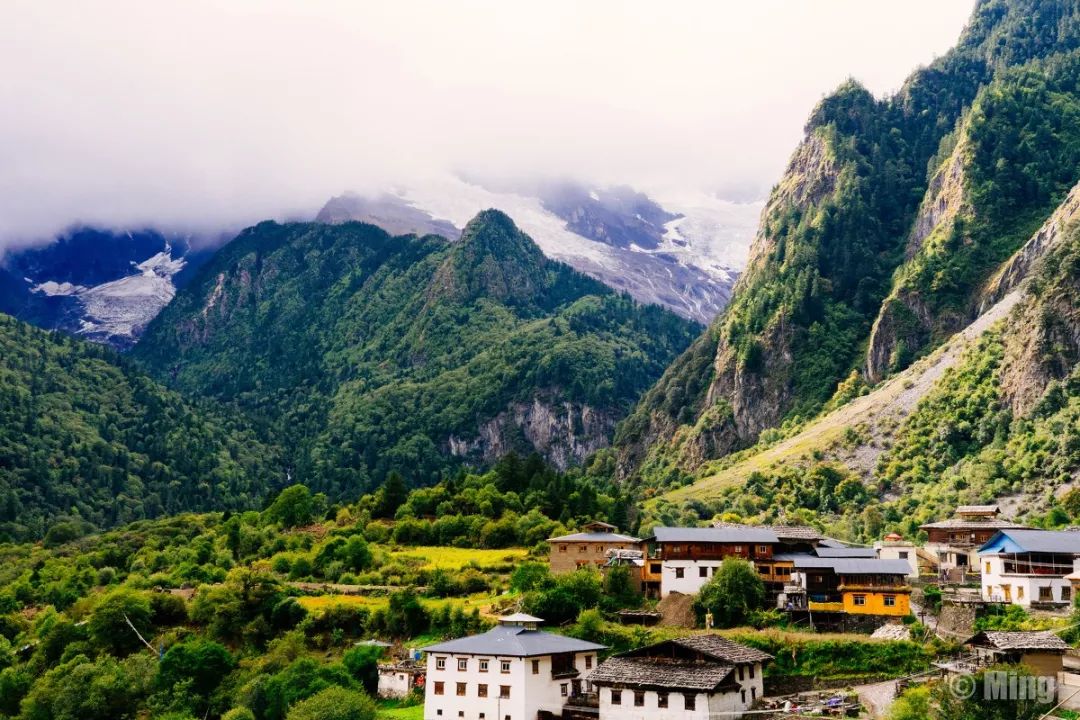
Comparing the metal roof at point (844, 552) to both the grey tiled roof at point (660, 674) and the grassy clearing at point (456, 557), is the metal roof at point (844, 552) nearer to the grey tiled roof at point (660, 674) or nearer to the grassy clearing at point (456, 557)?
the grey tiled roof at point (660, 674)

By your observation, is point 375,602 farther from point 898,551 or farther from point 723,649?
point 898,551

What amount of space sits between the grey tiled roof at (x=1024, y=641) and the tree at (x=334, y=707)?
1454 inches

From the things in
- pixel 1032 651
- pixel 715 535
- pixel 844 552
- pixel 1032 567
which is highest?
pixel 715 535

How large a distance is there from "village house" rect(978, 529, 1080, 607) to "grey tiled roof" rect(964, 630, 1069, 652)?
17385 mm

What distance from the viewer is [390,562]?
124 metres

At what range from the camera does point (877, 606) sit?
87438mm

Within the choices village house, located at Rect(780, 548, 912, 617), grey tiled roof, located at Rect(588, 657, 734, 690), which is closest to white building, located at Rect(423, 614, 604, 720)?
grey tiled roof, located at Rect(588, 657, 734, 690)

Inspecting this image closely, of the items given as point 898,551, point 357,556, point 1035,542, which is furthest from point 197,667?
point 1035,542

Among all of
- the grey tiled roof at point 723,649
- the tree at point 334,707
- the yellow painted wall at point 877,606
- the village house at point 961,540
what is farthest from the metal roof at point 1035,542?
the tree at point 334,707

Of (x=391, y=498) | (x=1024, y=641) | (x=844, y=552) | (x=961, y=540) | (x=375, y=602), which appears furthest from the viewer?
(x=391, y=498)

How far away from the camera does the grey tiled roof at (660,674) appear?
2793 inches

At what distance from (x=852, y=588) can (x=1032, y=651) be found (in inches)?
845

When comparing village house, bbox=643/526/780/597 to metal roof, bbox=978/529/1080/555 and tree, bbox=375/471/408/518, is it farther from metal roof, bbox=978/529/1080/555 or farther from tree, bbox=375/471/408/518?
tree, bbox=375/471/408/518

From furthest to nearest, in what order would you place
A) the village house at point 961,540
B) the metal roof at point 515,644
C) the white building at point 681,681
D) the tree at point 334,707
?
1. the village house at point 961,540
2. the tree at point 334,707
3. the metal roof at point 515,644
4. the white building at point 681,681
